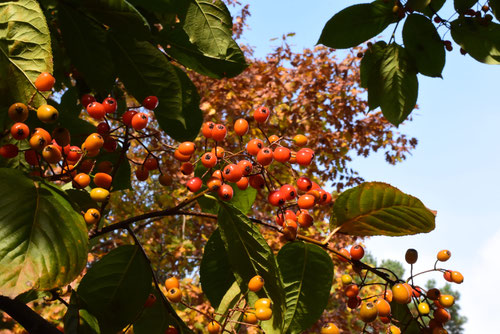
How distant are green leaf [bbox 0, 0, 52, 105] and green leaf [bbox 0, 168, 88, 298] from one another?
0.89 feet

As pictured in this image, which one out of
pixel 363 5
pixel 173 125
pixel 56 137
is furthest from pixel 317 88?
pixel 56 137

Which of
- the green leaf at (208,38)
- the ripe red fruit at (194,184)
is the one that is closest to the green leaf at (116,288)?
the ripe red fruit at (194,184)

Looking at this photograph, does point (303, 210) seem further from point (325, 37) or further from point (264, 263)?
point (325, 37)

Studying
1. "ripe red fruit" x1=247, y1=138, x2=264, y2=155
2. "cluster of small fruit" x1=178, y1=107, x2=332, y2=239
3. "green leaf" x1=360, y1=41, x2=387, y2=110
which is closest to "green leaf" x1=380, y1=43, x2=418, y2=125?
"green leaf" x1=360, y1=41, x2=387, y2=110

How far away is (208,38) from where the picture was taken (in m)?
1.66

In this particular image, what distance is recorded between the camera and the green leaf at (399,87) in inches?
87.8

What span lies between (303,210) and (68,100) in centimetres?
160

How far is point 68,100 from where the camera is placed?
2287mm

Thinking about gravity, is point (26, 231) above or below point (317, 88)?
below

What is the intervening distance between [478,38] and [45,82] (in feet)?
7.38

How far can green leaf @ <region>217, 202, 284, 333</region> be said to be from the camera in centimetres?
136

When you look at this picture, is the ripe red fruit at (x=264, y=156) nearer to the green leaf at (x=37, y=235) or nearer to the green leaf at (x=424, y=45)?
the green leaf at (x=37, y=235)

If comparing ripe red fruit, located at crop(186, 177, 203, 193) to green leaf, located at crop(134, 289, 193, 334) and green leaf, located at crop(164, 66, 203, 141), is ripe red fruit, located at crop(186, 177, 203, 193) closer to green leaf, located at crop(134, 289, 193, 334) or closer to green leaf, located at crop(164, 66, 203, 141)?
green leaf, located at crop(164, 66, 203, 141)

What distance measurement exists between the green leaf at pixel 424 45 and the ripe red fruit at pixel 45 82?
190cm
